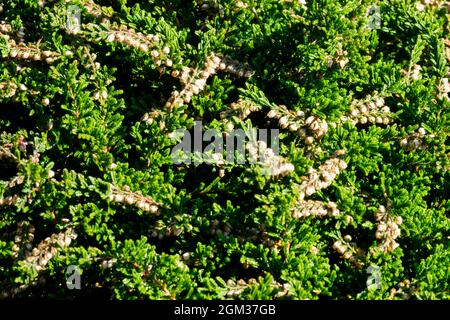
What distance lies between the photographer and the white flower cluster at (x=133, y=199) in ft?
7.44

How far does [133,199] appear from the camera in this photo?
2295 mm

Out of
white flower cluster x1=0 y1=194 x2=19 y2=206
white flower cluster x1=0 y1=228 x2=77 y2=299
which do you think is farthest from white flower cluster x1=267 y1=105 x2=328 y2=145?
white flower cluster x1=0 y1=194 x2=19 y2=206

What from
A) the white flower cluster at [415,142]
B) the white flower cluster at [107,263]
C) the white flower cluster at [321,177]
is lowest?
the white flower cluster at [107,263]

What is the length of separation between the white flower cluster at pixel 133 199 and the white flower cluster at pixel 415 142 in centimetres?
112

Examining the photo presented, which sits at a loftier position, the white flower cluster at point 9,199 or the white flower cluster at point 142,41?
the white flower cluster at point 142,41

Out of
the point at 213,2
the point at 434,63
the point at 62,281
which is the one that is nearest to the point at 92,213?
the point at 62,281

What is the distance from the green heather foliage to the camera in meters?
2.25

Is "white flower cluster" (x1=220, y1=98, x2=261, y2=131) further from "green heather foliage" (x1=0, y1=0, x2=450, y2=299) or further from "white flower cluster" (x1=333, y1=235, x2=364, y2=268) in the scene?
"white flower cluster" (x1=333, y1=235, x2=364, y2=268)

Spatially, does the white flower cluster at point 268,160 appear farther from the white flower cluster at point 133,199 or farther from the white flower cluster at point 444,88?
the white flower cluster at point 444,88

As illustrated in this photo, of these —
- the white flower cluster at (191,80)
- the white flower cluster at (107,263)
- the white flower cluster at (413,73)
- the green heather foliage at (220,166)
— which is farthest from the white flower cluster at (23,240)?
the white flower cluster at (413,73)

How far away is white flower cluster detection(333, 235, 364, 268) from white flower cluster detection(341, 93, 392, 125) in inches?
21.8

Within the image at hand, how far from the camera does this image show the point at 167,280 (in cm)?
216

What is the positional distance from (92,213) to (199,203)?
436 millimetres
